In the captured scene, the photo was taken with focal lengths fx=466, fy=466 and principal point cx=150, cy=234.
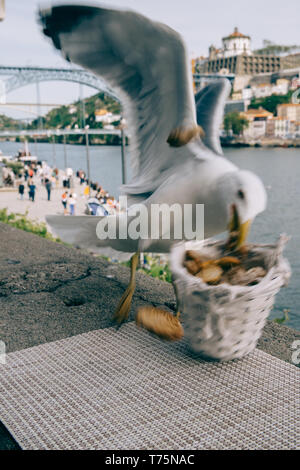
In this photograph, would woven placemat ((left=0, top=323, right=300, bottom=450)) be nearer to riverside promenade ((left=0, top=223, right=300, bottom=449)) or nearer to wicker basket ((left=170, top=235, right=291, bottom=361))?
riverside promenade ((left=0, top=223, right=300, bottom=449))

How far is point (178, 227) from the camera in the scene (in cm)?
258

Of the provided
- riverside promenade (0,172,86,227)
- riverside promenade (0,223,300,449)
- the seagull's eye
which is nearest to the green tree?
riverside promenade (0,172,86,227)

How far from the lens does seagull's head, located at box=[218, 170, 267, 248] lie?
2.16 m

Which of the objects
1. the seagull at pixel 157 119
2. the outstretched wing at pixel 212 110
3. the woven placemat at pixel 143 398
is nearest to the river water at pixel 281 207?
the seagull at pixel 157 119

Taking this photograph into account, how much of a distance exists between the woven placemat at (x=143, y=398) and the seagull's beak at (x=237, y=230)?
2.21ft

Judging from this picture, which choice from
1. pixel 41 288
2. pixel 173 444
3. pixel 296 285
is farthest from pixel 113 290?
pixel 296 285

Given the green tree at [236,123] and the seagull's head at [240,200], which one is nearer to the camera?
the seagull's head at [240,200]

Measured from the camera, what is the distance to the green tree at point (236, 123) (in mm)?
56022

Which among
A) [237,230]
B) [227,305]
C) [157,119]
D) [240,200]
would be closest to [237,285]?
[227,305]

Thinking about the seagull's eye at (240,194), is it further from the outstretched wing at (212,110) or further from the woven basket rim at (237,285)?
the outstretched wing at (212,110)

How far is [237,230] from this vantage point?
2246 mm

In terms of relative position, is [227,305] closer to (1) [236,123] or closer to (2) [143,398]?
(2) [143,398]

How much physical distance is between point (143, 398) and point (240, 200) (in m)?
1.02

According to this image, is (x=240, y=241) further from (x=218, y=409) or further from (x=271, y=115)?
(x=271, y=115)
